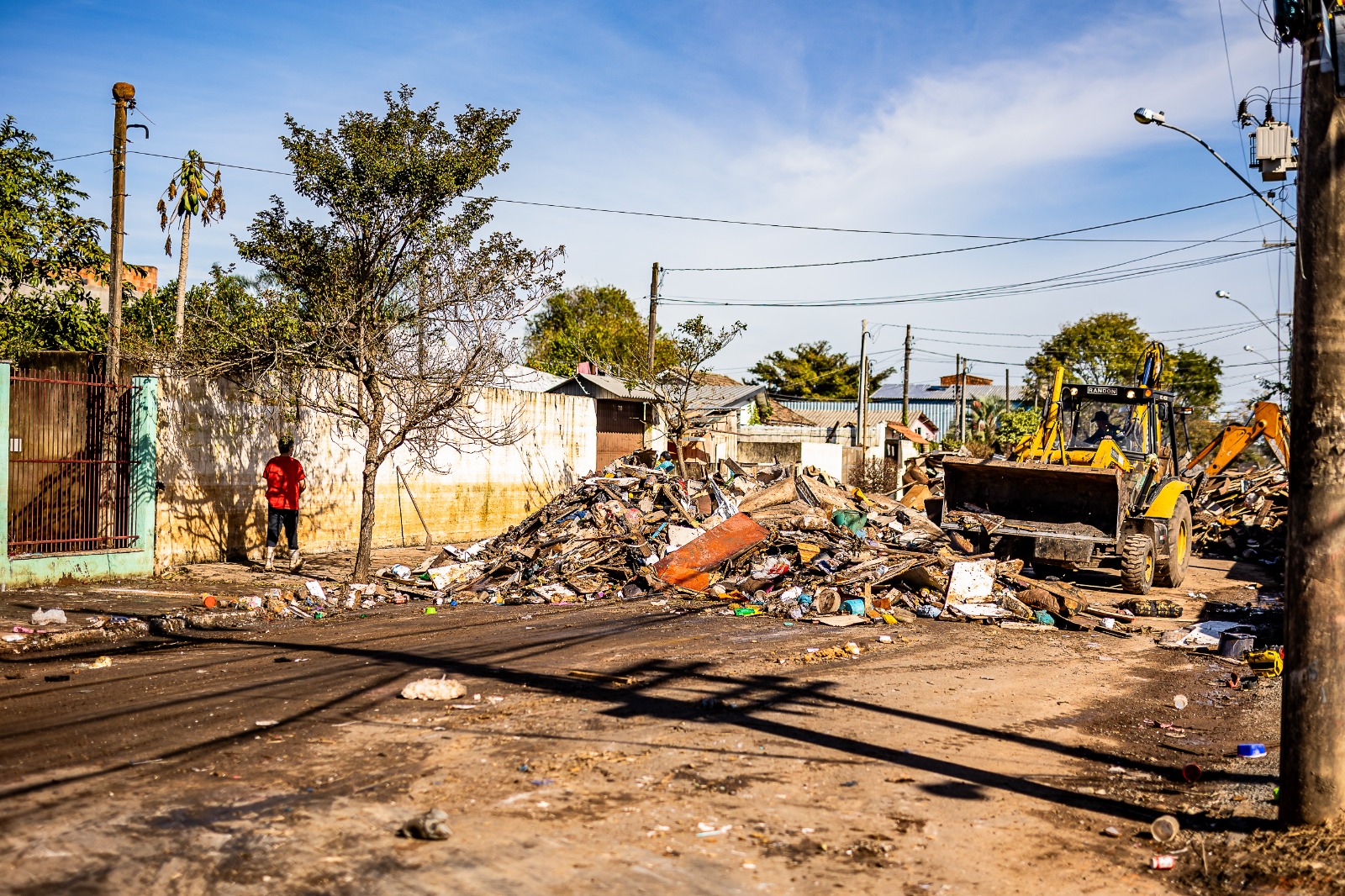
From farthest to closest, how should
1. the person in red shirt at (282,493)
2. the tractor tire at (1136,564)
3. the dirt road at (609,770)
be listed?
the person in red shirt at (282,493) < the tractor tire at (1136,564) < the dirt road at (609,770)

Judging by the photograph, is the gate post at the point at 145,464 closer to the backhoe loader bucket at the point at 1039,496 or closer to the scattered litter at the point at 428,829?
the scattered litter at the point at 428,829

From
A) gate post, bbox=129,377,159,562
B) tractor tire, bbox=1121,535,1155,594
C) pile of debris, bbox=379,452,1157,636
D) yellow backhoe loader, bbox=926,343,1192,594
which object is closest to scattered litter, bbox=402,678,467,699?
pile of debris, bbox=379,452,1157,636

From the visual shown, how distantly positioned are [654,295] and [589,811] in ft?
82.0

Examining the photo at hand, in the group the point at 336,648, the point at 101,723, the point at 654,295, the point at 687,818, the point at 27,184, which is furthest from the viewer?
the point at 654,295

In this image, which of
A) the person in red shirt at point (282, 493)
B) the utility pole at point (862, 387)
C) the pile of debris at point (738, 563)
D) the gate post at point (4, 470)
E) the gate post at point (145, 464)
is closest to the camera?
the gate post at point (4, 470)

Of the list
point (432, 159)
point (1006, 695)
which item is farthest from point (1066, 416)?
point (432, 159)

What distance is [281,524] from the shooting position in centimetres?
1398

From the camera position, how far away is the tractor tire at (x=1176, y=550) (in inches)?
564

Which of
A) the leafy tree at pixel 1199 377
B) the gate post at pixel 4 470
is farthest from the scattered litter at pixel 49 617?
the leafy tree at pixel 1199 377

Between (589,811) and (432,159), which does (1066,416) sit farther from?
(589,811)

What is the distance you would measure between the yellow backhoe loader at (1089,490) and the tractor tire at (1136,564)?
0.04ft

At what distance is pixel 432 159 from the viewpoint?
13.1 m

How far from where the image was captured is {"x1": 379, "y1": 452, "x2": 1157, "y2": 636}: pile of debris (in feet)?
38.3

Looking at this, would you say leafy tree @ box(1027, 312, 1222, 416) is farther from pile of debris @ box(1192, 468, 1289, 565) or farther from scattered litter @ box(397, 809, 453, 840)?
scattered litter @ box(397, 809, 453, 840)
